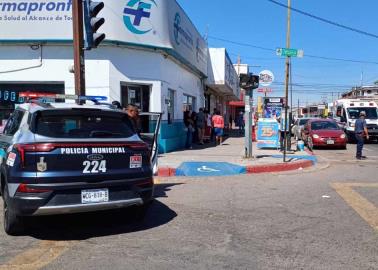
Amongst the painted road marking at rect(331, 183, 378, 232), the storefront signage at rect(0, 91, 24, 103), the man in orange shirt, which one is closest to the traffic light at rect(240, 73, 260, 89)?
the man in orange shirt

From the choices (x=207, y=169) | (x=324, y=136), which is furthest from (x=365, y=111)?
(x=207, y=169)

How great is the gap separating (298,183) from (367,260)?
19.4 feet

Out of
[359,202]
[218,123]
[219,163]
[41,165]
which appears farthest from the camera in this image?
[218,123]

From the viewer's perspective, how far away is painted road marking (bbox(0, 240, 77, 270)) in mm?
5086

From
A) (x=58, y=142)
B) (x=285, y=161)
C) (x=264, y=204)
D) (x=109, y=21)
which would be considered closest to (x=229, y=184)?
(x=264, y=204)

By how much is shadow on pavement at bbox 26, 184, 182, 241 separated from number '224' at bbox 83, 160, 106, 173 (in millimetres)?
903

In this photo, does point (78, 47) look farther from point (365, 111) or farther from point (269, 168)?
point (365, 111)

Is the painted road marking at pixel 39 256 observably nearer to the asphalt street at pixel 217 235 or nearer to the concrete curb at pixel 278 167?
the asphalt street at pixel 217 235

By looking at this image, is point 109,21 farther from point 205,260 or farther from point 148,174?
point 205,260

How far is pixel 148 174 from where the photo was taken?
6.73m

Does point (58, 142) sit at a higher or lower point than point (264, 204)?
higher

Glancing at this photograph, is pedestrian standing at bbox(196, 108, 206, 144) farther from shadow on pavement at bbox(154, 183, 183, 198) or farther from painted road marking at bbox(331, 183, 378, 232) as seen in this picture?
painted road marking at bbox(331, 183, 378, 232)

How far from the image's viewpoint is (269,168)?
13.5m

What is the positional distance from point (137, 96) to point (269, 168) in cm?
579
